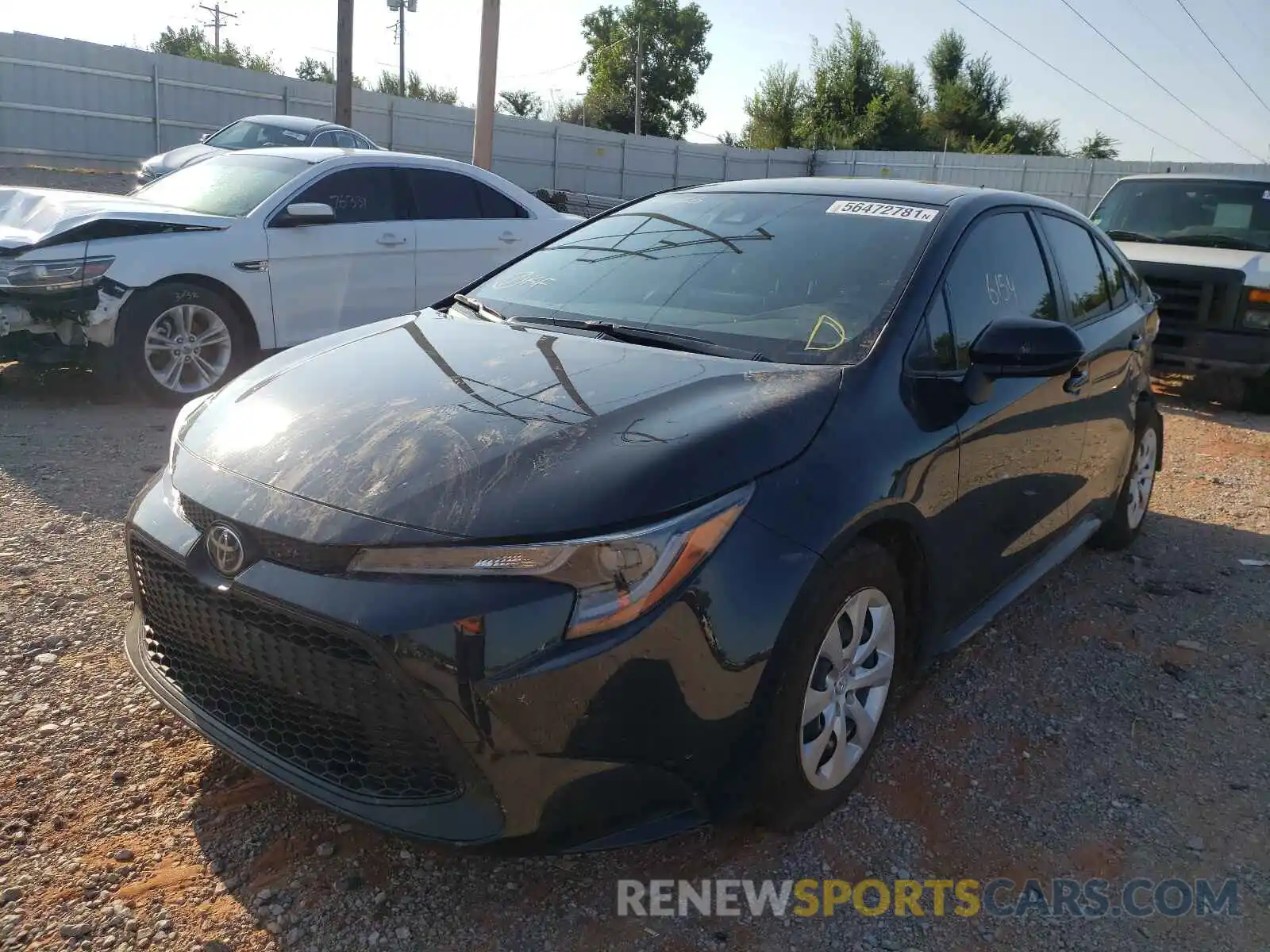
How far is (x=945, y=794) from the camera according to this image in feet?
9.62

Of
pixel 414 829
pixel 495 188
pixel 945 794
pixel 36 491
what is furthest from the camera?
pixel 495 188

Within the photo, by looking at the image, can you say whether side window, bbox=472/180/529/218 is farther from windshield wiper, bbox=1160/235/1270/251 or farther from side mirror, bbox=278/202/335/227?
windshield wiper, bbox=1160/235/1270/251

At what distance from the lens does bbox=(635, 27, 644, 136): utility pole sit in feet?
167

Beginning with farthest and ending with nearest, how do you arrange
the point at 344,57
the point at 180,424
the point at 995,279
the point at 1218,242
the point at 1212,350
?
the point at 344,57, the point at 1218,242, the point at 1212,350, the point at 995,279, the point at 180,424

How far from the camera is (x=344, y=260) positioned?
283 inches

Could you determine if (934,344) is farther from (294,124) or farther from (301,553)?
(294,124)

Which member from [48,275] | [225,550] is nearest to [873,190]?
[225,550]

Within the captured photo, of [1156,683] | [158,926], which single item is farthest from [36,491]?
[1156,683]

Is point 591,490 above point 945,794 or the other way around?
above

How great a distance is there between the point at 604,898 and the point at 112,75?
22.5 m

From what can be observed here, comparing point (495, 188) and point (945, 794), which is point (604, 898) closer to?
point (945, 794)

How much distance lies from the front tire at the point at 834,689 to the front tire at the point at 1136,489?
2.41m

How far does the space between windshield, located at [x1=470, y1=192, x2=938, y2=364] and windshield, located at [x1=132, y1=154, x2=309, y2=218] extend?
3.81m

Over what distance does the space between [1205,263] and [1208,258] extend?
0.23 m
